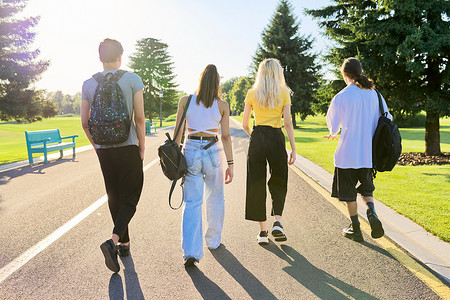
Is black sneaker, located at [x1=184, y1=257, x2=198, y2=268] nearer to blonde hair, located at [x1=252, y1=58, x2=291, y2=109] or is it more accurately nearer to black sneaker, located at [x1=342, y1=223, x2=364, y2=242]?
blonde hair, located at [x1=252, y1=58, x2=291, y2=109]

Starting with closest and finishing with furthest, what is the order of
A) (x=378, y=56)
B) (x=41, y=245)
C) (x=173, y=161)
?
(x=173, y=161) < (x=41, y=245) < (x=378, y=56)

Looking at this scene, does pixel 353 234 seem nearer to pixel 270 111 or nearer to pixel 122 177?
pixel 270 111

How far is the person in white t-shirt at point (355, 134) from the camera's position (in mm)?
3852

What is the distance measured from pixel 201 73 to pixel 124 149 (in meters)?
1.09

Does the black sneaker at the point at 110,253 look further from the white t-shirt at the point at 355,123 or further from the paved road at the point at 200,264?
the white t-shirt at the point at 355,123

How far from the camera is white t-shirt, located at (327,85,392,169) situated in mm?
3857

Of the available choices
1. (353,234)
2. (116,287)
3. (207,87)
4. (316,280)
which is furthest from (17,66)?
(316,280)

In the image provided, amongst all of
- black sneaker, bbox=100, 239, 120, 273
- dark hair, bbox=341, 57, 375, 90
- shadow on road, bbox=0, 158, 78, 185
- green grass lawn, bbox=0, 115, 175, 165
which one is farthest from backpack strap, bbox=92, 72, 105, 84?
green grass lawn, bbox=0, 115, 175, 165

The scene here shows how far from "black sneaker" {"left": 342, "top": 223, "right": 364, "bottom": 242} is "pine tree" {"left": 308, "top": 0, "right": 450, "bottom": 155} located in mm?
7577

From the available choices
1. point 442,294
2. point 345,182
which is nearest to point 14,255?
point 345,182

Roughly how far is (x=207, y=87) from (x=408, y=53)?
868cm

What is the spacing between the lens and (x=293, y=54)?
3119 cm

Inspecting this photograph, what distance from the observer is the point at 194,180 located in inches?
134

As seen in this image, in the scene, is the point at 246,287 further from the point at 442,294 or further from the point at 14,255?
the point at 14,255
